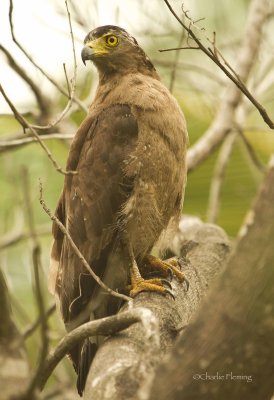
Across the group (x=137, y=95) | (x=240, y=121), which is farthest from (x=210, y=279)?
(x=240, y=121)

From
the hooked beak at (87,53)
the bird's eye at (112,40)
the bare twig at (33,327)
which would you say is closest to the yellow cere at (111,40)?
the bird's eye at (112,40)

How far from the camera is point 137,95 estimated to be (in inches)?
196

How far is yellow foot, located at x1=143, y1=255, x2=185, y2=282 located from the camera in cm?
444

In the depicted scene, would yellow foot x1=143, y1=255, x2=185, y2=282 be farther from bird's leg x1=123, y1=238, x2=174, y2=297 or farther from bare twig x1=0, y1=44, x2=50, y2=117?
bare twig x1=0, y1=44, x2=50, y2=117

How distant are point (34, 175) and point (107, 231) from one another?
10.8 ft

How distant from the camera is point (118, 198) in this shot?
15.1ft

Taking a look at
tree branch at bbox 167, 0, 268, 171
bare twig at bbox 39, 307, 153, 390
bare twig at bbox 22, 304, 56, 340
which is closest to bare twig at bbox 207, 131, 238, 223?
tree branch at bbox 167, 0, 268, 171

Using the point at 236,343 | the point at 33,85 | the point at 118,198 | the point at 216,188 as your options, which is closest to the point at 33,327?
the point at 236,343

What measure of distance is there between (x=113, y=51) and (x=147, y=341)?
3234 millimetres

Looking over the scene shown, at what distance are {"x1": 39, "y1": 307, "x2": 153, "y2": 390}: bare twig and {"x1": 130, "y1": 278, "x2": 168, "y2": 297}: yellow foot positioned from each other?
1.09 metres

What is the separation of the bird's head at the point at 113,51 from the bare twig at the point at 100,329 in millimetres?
2890

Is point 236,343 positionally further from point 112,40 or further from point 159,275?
point 112,40

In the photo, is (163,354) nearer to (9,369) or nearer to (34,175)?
(9,369)

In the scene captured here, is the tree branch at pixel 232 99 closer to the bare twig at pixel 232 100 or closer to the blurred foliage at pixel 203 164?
the bare twig at pixel 232 100
